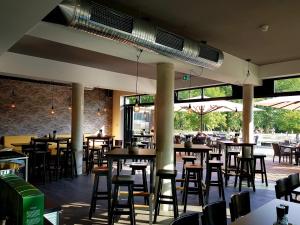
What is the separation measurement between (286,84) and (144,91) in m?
4.43

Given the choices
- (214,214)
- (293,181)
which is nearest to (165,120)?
(293,181)

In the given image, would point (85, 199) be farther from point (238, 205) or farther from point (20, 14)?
point (20, 14)

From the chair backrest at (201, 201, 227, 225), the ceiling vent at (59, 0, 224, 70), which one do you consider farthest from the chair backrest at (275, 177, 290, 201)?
the ceiling vent at (59, 0, 224, 70)

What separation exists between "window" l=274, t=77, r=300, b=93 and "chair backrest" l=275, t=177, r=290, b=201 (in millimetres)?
4541

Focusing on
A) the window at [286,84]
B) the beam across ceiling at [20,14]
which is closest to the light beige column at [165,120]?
the beam across ceiling at [20,14]

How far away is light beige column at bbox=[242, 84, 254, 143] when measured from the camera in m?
7.06

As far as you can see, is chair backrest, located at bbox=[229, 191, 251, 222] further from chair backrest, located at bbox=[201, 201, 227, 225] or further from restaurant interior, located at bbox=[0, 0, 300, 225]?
chair backrest, located at bbox=[201, 201, 227, 225]

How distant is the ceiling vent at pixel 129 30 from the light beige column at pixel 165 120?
805 millimetres

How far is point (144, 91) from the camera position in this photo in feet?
32.2

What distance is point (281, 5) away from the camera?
342 cm

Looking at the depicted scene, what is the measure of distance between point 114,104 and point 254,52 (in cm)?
771

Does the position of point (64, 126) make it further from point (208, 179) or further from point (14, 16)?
point (14, 16)

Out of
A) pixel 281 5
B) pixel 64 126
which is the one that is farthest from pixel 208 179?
pixel 64 126

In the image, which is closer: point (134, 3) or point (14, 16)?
point (14, 16)
